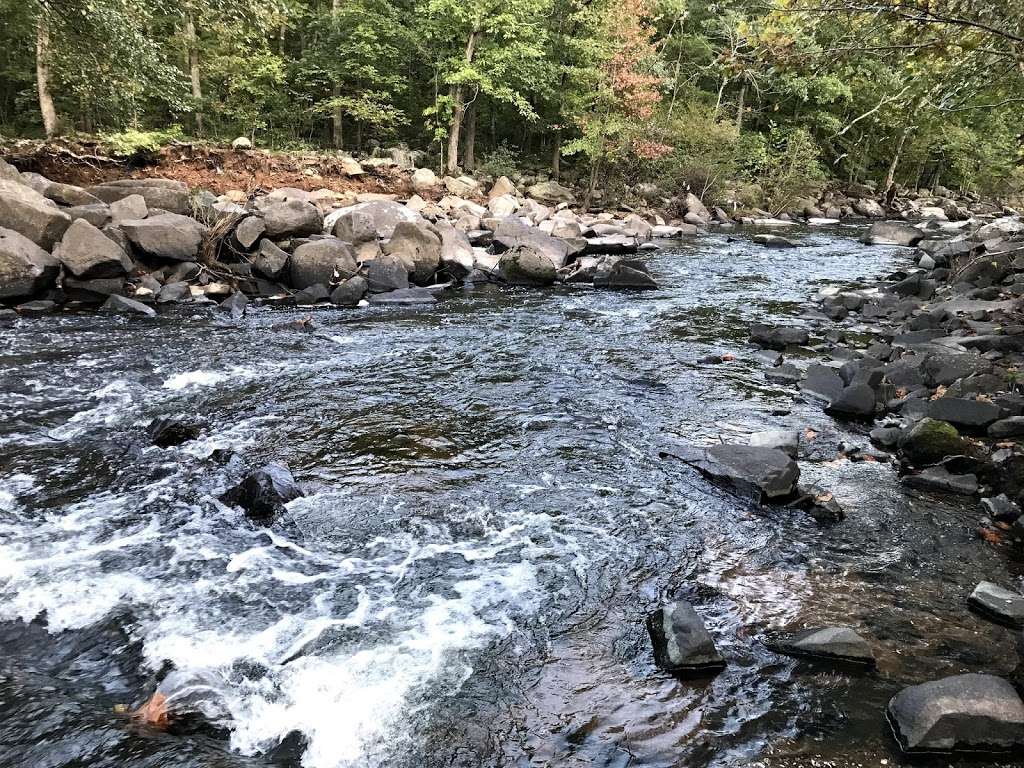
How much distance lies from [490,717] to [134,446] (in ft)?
14.6

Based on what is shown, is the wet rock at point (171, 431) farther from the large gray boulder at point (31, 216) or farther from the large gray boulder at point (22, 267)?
the large gray boulder at point (31, 216)

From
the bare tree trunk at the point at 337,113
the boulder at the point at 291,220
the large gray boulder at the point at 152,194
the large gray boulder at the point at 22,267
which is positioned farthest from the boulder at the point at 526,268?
the bare tree trunk at the point at 337,113

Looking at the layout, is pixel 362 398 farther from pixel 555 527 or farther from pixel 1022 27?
pixel 1022 27

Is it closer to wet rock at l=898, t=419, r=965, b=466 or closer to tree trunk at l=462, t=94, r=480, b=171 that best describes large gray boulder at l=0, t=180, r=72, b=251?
wet rock at l=898, t=419, r=965, b=466

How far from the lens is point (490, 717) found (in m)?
3.06

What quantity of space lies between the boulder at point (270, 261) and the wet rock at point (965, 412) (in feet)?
34.5

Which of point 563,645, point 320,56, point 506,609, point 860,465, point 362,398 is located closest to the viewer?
point 563,645

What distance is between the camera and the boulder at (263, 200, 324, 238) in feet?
41.2

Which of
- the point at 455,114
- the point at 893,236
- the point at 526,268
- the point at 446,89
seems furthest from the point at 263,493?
the point at 446,89

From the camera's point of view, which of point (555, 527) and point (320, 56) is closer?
point (555, 527)

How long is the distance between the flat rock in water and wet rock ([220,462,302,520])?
461 centimetres

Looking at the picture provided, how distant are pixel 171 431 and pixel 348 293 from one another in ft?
20.8

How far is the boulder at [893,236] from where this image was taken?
2109cm

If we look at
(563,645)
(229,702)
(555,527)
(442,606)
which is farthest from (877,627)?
(229,702)
